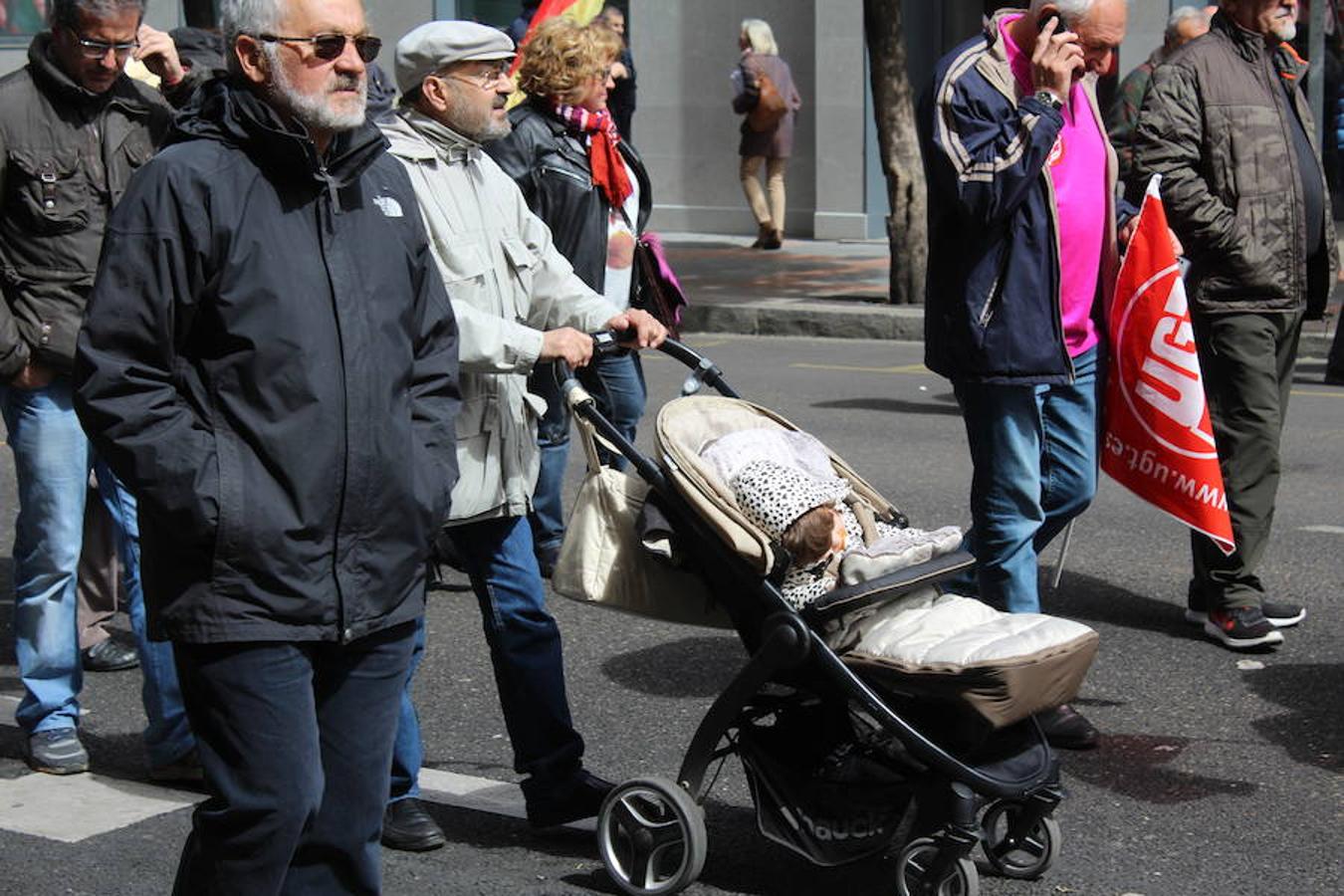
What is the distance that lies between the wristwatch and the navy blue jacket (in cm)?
1

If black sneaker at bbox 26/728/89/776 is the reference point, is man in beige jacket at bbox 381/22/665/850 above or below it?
above

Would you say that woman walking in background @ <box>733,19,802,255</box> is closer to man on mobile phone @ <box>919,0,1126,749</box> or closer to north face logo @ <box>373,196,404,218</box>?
man on mobile phone @ <box>919,0,1126,749</box>

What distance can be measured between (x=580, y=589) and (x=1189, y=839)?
1.48 m

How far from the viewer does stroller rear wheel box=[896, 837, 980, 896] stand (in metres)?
4.14

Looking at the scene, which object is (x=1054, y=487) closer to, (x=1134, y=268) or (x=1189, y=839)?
(x=1134, y=268)

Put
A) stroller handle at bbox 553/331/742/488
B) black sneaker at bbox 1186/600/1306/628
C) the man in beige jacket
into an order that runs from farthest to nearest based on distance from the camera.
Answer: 1. black sneaker at bbox 1186/600/1306/628
2. the man in beige jacket
3. stroller handle at bbox 553/331/742/488

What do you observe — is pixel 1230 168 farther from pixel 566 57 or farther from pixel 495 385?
pixel 495 385

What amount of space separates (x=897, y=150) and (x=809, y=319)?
1.36 metres

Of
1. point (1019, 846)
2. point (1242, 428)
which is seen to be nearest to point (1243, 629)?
point (1242, 428)

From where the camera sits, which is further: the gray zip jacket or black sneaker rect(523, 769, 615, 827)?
black sneaker rect(523, 769, 615, 827)

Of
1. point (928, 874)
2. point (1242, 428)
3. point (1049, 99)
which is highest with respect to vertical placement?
point (1049, 99)

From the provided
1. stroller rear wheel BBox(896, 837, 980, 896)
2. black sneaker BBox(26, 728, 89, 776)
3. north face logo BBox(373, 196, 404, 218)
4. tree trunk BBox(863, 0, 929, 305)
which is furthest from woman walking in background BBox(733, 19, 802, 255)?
north face logo BBox(373, 196, 404, 218)

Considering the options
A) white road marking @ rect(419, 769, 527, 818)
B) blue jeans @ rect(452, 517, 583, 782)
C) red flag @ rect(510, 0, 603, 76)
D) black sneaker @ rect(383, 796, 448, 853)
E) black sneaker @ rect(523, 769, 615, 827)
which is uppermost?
red flag @ rect(510, 0, 603, 76)

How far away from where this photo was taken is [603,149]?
6.94 meters
